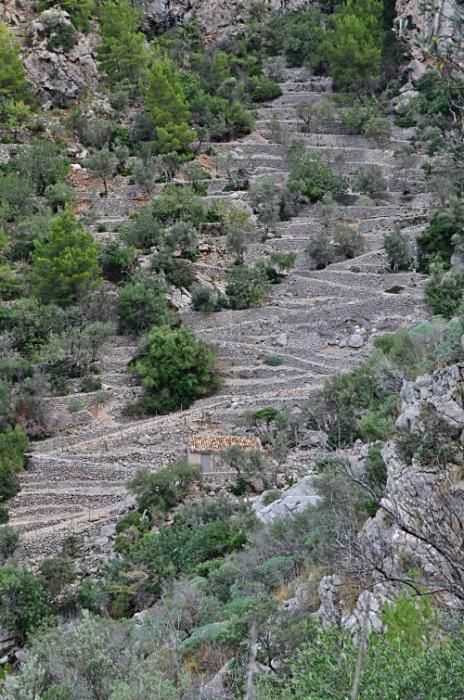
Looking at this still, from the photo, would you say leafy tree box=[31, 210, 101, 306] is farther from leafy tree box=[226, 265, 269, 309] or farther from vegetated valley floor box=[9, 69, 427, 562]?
leafy tree box=[226, 265, 269, 309]

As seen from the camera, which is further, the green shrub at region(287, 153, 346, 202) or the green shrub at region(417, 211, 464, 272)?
the green shrub at region(287, 153, 346, 202)

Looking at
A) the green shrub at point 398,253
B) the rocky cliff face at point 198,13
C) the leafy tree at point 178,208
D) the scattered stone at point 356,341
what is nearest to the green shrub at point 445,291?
the scattered stone at point 356,341

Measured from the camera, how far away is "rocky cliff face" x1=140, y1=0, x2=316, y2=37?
51.5 m

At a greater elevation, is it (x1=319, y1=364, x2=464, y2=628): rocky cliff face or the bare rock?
(x1=319, y1=364, x2=464, y2=628): rocky cliff face

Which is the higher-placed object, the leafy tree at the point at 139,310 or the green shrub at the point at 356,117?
the green shrub at the point at 356,117

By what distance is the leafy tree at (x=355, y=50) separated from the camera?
1745 inches

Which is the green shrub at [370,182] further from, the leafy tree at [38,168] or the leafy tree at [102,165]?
the leafy tree at [38,168]

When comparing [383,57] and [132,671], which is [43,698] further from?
[383,57]

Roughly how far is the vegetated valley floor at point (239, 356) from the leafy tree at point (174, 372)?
50cm

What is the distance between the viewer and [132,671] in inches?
396

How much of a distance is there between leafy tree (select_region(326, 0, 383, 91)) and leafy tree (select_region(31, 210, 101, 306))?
20.6 metres

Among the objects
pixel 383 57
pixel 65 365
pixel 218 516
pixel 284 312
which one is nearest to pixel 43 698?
pixel 218 516

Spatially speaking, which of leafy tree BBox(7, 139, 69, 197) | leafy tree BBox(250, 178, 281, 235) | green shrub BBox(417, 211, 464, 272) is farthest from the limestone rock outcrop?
green shrub BBox(417, 211, 464, 272)

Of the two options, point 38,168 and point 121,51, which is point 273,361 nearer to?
point 38,168
